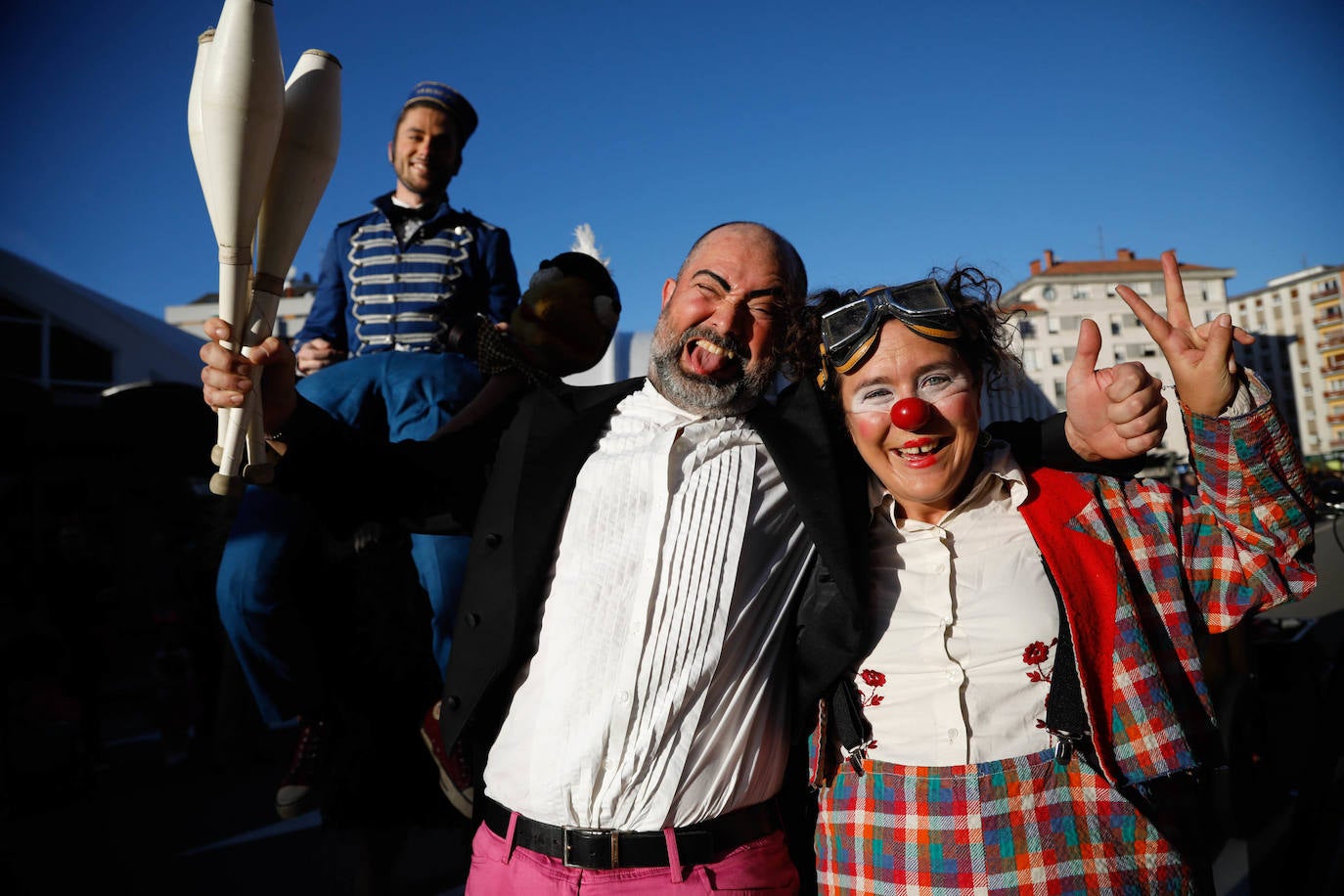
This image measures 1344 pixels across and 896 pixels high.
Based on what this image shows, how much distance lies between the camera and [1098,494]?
6.19ft

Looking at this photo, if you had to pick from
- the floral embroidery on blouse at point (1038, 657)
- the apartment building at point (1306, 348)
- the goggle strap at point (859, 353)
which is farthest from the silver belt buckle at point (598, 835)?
the apartment building at point (1306, 348)

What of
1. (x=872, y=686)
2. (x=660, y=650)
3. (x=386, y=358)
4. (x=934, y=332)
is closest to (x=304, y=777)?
(x=386, y=358)

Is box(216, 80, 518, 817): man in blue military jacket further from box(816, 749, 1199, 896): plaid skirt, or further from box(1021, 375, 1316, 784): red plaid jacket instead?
box(1021, 375, 1316, 784): red plaid jacket

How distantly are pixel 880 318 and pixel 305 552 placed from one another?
2038 millimetres

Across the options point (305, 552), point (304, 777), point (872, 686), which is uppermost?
point (305, 552)

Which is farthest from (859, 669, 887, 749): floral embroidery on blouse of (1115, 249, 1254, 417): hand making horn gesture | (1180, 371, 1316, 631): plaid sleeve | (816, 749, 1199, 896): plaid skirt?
(1115, 249, 1254, 417): hand making horn gesture

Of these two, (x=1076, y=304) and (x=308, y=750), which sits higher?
(x=1076, y=304)

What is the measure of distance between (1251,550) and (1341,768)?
285 centimetres

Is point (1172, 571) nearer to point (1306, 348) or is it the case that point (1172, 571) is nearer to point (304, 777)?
point (304, 777)

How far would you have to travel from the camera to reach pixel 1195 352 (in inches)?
64.7

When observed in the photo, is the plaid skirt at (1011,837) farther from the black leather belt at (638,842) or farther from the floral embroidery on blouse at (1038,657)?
the black leather belt at (638,842)

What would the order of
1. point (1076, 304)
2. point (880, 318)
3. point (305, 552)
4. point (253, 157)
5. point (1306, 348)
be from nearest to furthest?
point (253, 157) < point (880, 318) < point (305, 552) < point (1076, 304) < point (1306, 348)

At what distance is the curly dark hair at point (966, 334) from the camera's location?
80.8 inches

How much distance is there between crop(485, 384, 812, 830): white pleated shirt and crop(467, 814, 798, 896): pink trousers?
0.32 ft
